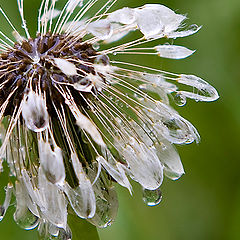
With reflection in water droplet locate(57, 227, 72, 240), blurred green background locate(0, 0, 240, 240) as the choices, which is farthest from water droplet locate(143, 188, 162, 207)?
blurred green background locate(0, 0, 240, 240)

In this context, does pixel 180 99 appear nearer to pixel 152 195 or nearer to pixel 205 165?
pixel 152 195

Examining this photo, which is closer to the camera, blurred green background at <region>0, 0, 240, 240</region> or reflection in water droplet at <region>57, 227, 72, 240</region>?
reflection in water droplet at <region>57, 227, 72, 240</region>

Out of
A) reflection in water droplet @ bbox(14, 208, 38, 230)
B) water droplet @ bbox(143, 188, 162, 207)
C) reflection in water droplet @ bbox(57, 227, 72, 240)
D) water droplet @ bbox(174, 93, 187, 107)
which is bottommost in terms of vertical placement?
water droplet @ bbox(143, 188, 162, 207)

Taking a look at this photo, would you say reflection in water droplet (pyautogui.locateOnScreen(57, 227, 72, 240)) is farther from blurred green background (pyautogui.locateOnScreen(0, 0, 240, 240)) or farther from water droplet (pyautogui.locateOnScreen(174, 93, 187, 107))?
blurred green background (pyautogui.locateOnScreen(0, 0, 240, 240))

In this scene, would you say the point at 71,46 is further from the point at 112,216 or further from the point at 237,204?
the point at 237,204

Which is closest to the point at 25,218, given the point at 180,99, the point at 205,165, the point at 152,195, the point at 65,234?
the point at 65,234

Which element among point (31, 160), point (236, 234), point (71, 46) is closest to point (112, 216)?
point (31, 160)

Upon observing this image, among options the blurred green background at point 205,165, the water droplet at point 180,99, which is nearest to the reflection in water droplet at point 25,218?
the water droplet at point 180,99
